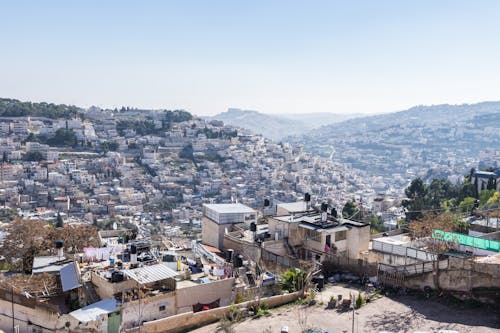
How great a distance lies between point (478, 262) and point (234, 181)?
85.3m

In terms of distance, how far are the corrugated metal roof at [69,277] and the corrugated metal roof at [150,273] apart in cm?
149

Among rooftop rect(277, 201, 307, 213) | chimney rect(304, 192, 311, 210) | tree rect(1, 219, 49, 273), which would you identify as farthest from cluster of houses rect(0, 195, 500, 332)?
rooftop rect(277, 201, 307, 213)

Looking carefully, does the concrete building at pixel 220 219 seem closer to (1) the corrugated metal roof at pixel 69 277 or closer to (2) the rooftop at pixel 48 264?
(2) the rooftop at pixel 48 264

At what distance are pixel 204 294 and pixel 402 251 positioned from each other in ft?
22.6

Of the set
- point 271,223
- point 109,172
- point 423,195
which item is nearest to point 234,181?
point 109,172

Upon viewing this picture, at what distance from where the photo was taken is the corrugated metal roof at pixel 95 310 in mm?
10728

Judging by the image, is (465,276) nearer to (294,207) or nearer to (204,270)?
(204,270)

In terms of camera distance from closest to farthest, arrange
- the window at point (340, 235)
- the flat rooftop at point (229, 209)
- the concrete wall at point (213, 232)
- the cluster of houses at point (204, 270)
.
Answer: the cluster of houses at point (204, 270), the window at point (340, 235), the concrete wall at point (213, 232), the flat rooftop at point (229, 209)

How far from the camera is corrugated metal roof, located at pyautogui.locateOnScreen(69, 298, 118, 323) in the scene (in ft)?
35.2

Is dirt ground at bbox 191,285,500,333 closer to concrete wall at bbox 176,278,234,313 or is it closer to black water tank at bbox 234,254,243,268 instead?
concrete wall at bbox 176,278,234,313

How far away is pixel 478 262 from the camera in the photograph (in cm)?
1194

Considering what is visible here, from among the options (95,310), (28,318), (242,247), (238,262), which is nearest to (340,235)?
(242,247)

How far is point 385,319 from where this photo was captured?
439 inches

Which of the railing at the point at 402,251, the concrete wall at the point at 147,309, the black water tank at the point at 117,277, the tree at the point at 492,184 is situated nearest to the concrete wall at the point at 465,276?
the railing at the point at 402,251
